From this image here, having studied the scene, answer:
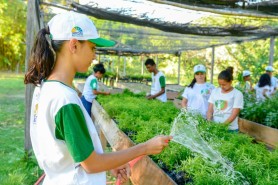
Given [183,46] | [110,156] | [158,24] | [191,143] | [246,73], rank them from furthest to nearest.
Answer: [183,46]
[246,73]
[158,24]
[191,143]
[110,156]

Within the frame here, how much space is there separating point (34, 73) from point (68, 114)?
1.20ft

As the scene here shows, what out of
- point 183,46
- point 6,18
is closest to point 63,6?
point 183,46

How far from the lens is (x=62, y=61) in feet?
5.40

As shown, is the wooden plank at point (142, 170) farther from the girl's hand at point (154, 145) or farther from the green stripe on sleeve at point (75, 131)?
the green stripe on sleeve at point (75, 131)

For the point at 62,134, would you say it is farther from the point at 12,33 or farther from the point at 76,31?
the point at 12,33

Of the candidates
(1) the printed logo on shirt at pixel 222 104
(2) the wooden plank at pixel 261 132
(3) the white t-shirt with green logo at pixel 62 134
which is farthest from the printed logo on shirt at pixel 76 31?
(2) the wooden plank at pixel 261 132

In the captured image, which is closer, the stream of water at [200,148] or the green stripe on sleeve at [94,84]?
the stream of water at [200,148]

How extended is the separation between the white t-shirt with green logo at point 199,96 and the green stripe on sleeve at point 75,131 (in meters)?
3.97

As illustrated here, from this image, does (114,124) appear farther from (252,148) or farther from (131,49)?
(131,49)

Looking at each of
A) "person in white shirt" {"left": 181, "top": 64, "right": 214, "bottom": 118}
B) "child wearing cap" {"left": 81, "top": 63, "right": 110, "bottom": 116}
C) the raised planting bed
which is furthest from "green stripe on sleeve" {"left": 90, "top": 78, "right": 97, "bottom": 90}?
the raised planting bed

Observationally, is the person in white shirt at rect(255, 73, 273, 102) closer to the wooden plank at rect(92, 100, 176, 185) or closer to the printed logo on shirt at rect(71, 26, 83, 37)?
the wooden plank at rect(92, 100, 176, 185)

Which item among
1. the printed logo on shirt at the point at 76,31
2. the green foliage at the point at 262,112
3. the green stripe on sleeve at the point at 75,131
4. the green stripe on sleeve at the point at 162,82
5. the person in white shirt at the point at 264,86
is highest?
the printed logo on shirt at the point at 76,31

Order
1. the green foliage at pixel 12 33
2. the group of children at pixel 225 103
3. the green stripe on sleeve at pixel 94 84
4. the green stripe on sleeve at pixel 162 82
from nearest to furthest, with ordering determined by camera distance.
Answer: the group of children at pixel 225 103
the green stripe on sleeve at pixel 162 82
the green stripe on sleeve at pixel 94 84
the green foliage at pixel 12 33

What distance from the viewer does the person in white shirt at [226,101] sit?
4.44m
